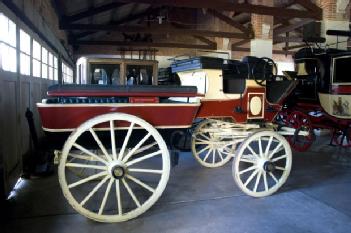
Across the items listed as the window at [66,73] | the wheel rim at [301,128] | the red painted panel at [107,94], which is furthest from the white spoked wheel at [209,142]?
the window at [66,73]

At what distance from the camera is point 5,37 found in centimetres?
325

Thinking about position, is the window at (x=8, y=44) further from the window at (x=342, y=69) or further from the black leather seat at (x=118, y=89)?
the window at (x=342, y=69)

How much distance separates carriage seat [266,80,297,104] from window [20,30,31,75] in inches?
128

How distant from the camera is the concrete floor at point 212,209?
2.54 metres

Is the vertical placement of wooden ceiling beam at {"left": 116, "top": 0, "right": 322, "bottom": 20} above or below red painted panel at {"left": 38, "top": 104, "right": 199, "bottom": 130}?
above

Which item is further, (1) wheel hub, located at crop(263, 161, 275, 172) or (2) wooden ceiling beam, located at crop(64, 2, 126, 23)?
(2) wooden ceiling beam, located at crop(64, 2, 126, 23)

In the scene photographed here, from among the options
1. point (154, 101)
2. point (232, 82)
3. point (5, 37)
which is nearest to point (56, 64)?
point (5, 37)

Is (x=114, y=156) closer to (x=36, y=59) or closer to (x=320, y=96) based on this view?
(x=36, y=59)

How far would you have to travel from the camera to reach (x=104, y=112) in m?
2.56

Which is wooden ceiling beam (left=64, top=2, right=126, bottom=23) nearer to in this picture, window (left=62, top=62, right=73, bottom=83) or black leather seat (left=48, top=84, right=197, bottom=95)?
window (left=62, top=62, right=73, bottom=83)

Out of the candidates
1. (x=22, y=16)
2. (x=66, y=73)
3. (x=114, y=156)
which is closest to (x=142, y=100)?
(x=114, y=156)

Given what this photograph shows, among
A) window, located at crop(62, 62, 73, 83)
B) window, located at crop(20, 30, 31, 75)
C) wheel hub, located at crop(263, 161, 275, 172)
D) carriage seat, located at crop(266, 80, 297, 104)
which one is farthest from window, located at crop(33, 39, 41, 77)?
window, located at crop(62, 62, 73, 83)

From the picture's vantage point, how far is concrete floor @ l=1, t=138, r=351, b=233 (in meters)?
2.54

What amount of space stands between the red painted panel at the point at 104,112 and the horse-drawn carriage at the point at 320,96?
9.29ft
